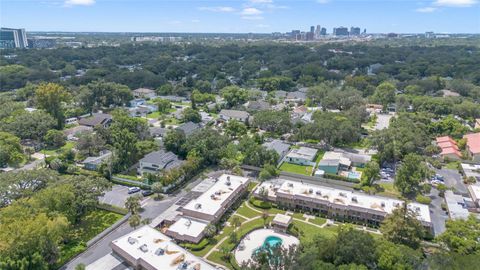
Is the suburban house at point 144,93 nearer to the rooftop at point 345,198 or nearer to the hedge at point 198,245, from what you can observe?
the rooftop at point 345,198

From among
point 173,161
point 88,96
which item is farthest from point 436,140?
point 88,96

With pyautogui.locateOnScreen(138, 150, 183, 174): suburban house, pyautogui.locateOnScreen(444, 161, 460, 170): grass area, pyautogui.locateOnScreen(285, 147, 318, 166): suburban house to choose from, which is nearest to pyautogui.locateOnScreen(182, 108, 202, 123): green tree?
pyautogui.locateOnScreen(138, 150, 183, 174): suburban house

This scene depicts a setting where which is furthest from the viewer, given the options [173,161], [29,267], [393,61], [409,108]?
[393,61]

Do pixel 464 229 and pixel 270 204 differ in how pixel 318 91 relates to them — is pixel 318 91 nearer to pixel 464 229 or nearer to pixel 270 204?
pixel 270 204

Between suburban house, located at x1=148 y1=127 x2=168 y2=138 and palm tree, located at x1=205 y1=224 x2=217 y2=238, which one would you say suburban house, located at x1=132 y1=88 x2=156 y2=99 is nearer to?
suburban house, located at x1=148 y1=127 x2=168 y2=138

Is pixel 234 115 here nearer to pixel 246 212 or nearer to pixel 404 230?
pixel 246 212

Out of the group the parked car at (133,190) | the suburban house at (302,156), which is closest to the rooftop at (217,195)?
the parked car at (133,190)

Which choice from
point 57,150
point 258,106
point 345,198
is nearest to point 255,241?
point 345,198
